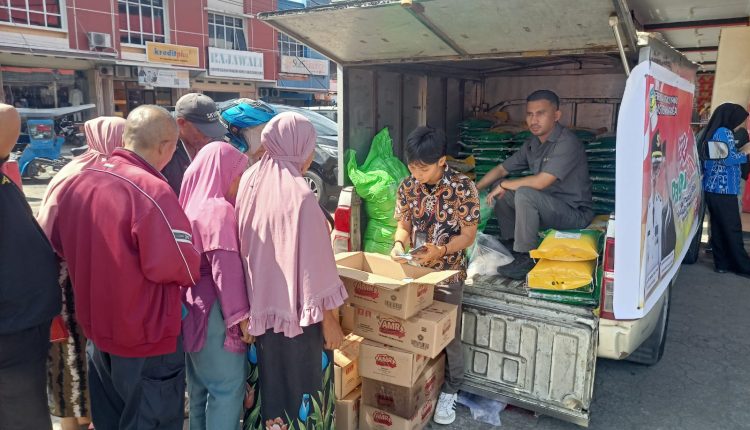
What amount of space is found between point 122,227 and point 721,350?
170 inches

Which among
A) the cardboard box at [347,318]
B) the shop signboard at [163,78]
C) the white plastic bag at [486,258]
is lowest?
the cardboard box at [347,318]

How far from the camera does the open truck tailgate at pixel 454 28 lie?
280 centimetres

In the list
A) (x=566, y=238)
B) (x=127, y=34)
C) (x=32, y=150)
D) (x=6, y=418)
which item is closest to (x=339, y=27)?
(x=566, y=238)

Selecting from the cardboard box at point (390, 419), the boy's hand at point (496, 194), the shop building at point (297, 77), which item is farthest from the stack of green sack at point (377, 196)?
the shop building at point (297, 77)

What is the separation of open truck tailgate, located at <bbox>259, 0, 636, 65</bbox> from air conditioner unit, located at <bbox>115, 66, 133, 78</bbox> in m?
21.7

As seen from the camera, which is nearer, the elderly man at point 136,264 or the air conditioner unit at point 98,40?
the elderly man at point 136,264

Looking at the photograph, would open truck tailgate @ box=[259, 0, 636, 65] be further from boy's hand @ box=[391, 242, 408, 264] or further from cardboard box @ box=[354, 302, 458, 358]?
cardboard box @ box=[354, 302, 458, 358]

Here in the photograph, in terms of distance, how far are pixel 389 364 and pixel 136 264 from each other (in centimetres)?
144

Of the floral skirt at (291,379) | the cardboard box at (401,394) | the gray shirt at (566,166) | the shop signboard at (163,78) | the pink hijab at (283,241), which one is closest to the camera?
the pink hijab at (283,241)

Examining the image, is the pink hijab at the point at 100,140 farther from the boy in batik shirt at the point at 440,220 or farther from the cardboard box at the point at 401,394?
the cardboard box at the point at 401,394

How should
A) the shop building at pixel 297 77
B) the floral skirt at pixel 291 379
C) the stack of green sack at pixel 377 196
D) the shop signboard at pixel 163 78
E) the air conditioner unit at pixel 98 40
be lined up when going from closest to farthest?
1. the floral skirt at pixel 291 379
2. the stack of green sack at pixel 377 196
3. the air conditioner unit at pixel 98 40
4. the shop signboard at pixel 163 78
5. the shop building at pixel 297 77

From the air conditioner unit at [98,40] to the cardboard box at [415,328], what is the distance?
72.9 feet

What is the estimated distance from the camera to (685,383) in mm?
3584

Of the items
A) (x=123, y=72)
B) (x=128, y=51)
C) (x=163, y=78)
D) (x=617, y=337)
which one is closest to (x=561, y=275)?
(x=617, y=337)
